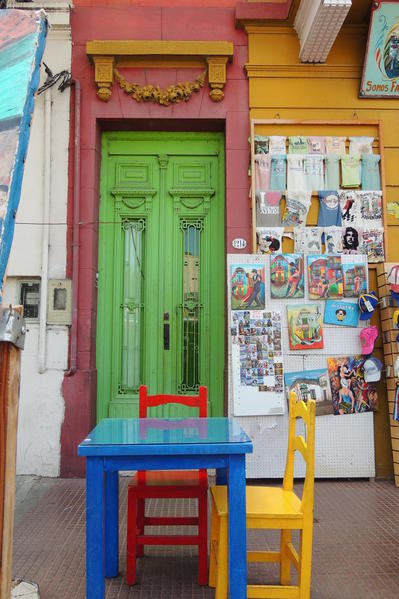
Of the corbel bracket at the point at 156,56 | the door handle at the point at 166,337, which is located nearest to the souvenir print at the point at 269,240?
the door handle at the point at 166,337

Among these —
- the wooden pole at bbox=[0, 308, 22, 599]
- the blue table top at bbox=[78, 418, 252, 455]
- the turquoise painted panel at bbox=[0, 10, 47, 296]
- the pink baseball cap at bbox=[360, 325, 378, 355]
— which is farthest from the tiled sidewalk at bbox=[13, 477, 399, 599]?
the turquoise painted panel at bbox=[0, 10, 47, 296]

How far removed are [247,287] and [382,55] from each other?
283 cm

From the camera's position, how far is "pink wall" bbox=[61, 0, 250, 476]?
532 cm

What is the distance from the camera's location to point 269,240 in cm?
521

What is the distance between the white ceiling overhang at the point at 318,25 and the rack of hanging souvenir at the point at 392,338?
7.57 ft

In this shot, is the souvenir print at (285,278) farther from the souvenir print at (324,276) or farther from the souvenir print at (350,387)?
the souvenir print at (350,387)

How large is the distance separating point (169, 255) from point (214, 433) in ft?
10.7

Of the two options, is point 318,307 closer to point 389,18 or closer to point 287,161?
point 287,161

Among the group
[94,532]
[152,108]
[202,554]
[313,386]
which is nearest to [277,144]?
[152,108]

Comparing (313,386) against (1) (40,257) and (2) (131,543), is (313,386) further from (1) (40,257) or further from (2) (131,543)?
(1) (40,257)

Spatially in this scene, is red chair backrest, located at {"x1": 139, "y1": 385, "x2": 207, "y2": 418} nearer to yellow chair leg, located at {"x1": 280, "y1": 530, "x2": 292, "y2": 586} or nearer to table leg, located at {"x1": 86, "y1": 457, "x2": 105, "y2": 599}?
yellow chair leg, located at {"x1": 280, "y1": 530, "x2": 292, "y2": 586}

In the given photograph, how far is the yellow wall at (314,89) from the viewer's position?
213 inches

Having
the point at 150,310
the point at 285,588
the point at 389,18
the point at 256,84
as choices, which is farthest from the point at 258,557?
the point at 389,18

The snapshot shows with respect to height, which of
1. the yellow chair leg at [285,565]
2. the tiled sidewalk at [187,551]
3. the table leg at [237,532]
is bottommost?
the tiled sidewalk at [187,551]
